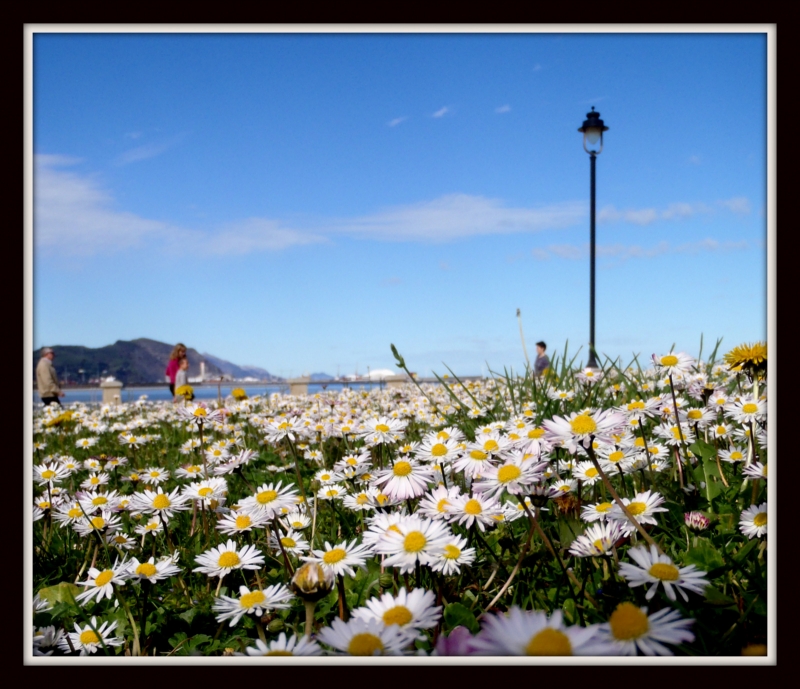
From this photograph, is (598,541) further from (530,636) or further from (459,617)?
(530,636)

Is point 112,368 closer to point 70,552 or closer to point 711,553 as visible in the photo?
point 70,552

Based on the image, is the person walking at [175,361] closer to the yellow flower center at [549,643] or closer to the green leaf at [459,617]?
the green leaf at [459,617]

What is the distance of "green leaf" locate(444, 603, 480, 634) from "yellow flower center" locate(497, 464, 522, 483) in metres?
0.36

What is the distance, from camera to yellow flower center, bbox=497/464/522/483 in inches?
68.9

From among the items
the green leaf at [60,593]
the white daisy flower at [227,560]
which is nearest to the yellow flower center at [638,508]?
the white daisy flower at [227,560]

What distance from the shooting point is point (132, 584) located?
87.4 inches

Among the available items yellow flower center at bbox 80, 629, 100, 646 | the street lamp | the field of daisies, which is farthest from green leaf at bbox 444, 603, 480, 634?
the street lamp

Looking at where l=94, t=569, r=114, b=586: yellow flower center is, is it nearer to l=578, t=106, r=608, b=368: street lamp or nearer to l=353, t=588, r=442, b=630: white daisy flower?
l=353, t=588, r=442, b=630: white daisy flower

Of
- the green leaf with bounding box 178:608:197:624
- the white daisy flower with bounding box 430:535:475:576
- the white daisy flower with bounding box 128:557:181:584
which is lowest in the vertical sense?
the green leaf with bounding box 178:608:197:624

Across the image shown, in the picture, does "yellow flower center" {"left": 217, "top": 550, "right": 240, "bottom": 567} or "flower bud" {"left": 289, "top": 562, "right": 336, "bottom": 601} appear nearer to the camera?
"flower bud" {"left": 289, "top": 562, "right": 336, "bottom": 601}

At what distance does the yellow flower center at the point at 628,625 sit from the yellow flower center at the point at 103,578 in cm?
151

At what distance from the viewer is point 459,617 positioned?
1.58 meters

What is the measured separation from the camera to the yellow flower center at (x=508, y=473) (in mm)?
1751
